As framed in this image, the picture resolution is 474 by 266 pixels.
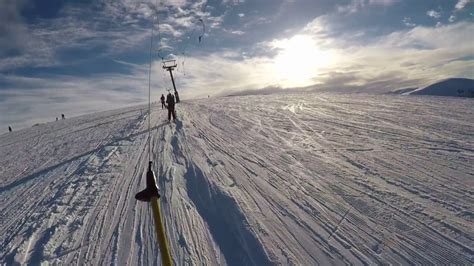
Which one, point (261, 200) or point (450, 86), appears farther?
point (450, 86)

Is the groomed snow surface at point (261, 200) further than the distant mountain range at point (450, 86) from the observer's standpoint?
No

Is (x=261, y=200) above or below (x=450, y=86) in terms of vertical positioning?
below

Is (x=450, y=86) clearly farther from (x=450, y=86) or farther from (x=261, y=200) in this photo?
(x=261, y=200)

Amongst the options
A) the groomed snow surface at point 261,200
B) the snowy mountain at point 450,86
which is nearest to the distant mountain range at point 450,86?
the snowy mountain at point 450,86

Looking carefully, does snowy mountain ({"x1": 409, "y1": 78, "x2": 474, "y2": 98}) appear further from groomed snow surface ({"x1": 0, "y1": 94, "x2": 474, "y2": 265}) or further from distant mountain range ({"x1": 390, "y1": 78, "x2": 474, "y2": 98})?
groomed snow surface ({"x1": 0, "y1": 94, "x2": 474, "y2": 265})

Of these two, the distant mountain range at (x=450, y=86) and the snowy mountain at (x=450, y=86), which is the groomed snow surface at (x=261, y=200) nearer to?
the distant mountain range at (x=450, y=86)

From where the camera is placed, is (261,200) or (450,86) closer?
(261,200)

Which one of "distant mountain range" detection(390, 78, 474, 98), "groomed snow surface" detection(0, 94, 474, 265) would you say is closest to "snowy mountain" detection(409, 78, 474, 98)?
"distant mountain range" detection(390, 78, 474, 98)

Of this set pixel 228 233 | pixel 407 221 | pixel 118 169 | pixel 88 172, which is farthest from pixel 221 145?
pixel 407 221

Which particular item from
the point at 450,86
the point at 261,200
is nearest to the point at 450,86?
the point at 450,86
